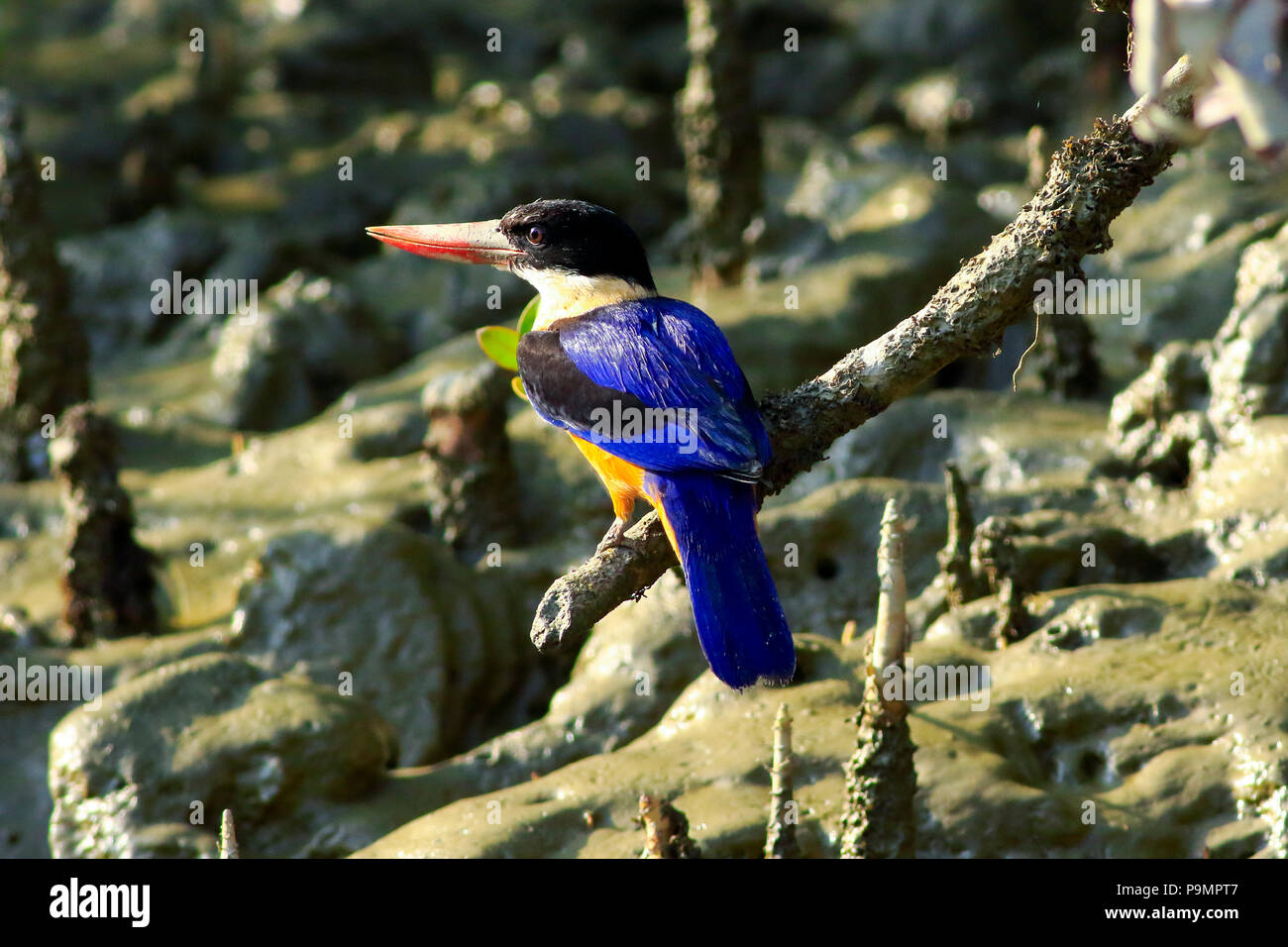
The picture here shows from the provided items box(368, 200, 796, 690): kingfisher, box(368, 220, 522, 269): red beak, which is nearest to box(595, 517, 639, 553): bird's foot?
box(368, 200, 796, 690): kingfisher

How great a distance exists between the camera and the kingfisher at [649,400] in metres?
3.00

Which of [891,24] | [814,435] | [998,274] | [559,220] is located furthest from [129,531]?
[891,24]

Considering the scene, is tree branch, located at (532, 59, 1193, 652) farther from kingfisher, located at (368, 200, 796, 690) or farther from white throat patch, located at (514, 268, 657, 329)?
white throat patch, located at (514, 268, 657, 329)

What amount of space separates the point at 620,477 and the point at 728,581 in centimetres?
52

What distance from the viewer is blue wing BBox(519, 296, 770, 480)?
316 centimetres

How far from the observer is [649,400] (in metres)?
3.39

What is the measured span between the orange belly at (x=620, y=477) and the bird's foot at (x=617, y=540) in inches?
1.0

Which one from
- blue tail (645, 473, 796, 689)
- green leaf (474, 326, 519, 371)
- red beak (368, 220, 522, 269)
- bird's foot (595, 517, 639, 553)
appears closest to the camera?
blue tail (645, 473, 796, 689)

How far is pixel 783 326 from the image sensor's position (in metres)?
7.81

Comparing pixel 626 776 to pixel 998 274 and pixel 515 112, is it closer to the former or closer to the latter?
pixel 998 274

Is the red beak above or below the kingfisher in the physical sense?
above

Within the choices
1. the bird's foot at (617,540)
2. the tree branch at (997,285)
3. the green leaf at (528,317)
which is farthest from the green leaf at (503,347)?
the tree branch at (997,285)

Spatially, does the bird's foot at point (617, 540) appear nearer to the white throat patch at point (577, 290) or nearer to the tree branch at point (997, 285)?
the tree branch at point (997, 285)
